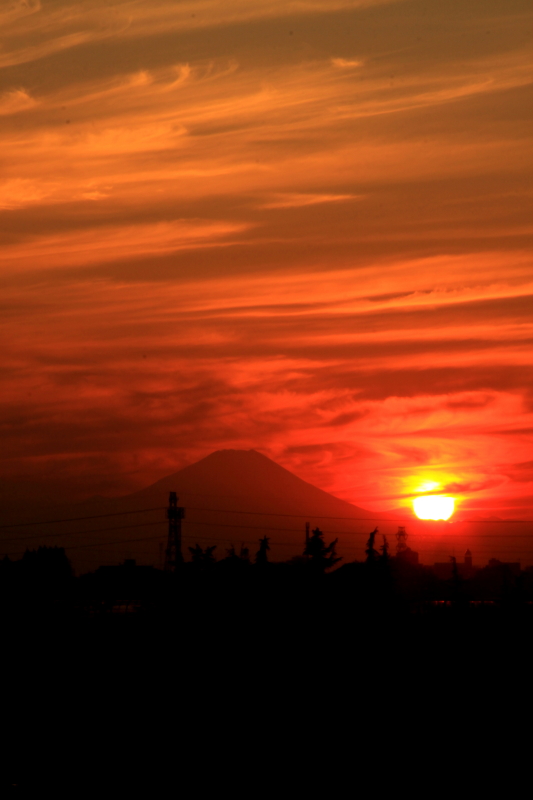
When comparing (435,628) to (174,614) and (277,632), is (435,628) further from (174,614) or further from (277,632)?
(174,614)

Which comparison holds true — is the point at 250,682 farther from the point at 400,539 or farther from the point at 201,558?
the point at 400,539

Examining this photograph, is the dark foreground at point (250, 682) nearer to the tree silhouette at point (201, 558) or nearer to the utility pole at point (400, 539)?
the tree silhouette at point (201, 558)

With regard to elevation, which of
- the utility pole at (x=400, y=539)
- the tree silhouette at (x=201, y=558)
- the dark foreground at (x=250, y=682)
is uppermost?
the utility pole at (x=400, y=539)

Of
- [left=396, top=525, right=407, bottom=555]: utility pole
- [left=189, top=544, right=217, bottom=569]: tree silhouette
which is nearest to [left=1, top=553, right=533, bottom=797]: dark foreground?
[left=189, top=544, right=217, bottom=569]: tree silhouette

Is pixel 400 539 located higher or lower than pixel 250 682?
higher

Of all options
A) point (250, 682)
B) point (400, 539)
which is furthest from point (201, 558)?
point (400, 539)

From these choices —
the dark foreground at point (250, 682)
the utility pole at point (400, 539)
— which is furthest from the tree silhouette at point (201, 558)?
the utility pole at point (400, 539)

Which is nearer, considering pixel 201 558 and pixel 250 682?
pixel 250 682

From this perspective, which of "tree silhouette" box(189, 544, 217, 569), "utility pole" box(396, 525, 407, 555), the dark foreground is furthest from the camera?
"utility pole" box(396, 525, 407, 555)

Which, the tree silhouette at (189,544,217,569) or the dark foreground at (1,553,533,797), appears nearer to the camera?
the dark foreground at (1,553,533,797)

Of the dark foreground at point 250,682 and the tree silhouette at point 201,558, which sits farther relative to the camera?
the tree silhouette at point 201,558

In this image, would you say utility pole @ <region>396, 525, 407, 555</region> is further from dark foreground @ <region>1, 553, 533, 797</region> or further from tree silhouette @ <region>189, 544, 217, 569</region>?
dark foreground @ <region>1, 553, 533, 797</region>

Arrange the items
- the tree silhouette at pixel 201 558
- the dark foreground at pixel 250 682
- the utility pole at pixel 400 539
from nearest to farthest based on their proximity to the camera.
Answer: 1. the dark foreground at pixel 250 682
2. the tree silhouette at pixel 201 558
3. the utility pole at pixel 400 539

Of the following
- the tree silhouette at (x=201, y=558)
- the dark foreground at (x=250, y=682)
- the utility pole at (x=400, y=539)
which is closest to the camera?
the dark foreground at (x=250, y=682)
